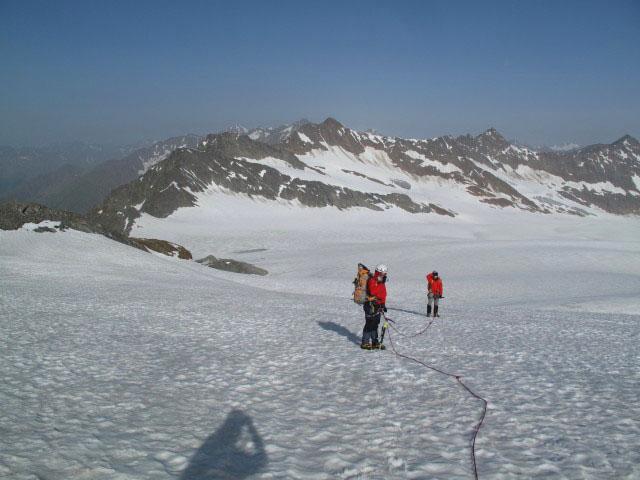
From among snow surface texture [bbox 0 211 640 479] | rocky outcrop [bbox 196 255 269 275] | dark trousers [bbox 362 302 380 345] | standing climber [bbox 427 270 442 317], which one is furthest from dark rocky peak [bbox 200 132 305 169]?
dark trousers [bbox 362 302 380 345]

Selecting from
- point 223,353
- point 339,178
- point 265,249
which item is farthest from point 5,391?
point 339,178

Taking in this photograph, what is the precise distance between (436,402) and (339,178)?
161315 millimetres

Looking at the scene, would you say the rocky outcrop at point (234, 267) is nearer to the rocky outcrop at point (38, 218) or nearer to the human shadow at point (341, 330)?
the rocky outcrop at point (38, 218)

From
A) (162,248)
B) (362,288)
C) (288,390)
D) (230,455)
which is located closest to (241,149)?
(162,248)

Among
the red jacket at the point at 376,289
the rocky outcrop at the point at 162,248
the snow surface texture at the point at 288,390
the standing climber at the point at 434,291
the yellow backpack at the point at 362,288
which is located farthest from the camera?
the rocky outcrop at the point at 162,248

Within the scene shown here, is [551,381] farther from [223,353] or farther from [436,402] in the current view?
[223,353]

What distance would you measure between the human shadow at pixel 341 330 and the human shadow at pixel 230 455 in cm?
643

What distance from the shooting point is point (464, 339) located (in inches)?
538

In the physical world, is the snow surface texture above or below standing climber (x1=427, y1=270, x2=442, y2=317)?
below

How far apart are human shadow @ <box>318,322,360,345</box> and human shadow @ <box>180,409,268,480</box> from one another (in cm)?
643

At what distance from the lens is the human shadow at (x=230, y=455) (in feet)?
17.6

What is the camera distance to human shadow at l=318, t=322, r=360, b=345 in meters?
13.1

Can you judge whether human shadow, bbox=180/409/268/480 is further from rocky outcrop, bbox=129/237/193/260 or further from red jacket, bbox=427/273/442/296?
rocky outcrop, bbox=129/237/193/260

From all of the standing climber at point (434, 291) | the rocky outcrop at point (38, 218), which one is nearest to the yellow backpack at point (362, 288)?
the standing climber at point (434, 291)
